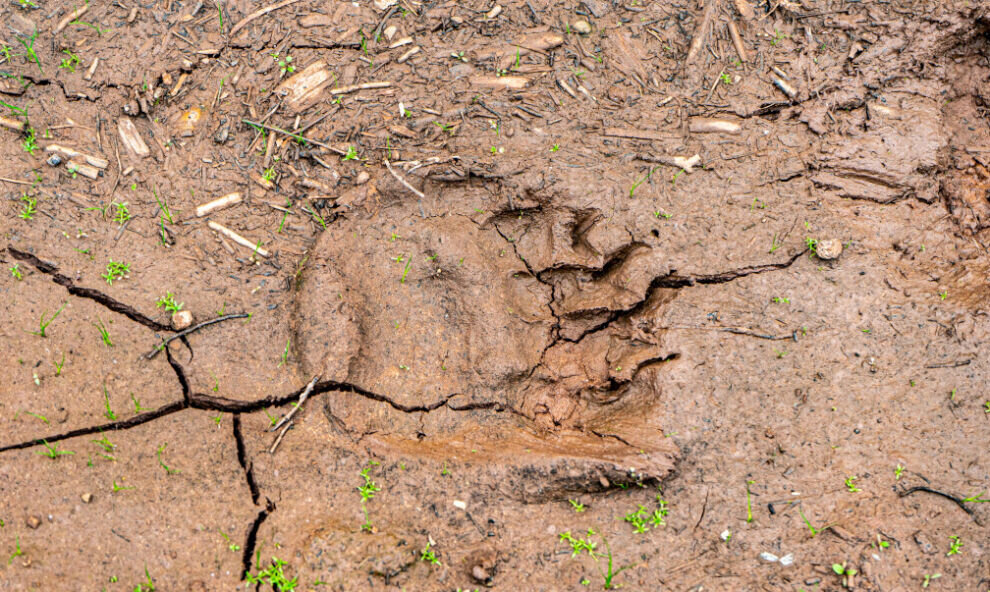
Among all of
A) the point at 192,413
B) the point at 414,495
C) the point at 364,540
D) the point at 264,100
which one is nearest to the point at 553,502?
the point at 414,495

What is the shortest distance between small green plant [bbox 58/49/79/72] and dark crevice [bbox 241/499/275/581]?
2394 millimetres

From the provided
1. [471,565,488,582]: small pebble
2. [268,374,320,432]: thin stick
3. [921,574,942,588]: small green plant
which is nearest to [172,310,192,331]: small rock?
[268,374,320,432]: thin stick

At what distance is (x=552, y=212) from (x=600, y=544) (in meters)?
1.51

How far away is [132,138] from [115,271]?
0.71 metres

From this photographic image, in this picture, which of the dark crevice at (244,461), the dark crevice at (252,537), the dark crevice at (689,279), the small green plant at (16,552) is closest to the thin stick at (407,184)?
the dark crevice at (689,279)

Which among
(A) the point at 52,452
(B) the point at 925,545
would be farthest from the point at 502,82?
(B) the point at 925,545

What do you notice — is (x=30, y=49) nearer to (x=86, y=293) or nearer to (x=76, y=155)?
(x=76, y=155)

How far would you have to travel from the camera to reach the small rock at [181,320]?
277cm

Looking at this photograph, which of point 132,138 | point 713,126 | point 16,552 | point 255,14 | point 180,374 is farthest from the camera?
point 255,14

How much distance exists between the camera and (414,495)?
2.56 m

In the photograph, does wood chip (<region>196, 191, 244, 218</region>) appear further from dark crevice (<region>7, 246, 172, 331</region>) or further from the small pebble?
the small pebble

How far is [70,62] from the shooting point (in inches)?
124

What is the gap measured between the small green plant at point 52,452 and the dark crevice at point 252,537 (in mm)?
807

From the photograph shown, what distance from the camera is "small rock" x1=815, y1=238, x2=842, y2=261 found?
9.60 ft
